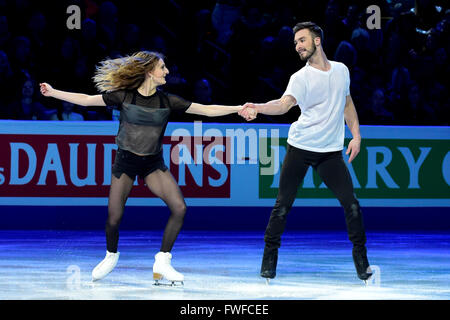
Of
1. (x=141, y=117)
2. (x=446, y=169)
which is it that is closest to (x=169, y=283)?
(x=141, y=117)

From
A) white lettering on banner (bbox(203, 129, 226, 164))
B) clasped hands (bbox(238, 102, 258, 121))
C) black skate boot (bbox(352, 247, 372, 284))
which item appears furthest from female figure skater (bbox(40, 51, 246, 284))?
white lettering on banner (bbox(203, 129, 226, 164))

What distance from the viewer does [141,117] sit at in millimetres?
7441

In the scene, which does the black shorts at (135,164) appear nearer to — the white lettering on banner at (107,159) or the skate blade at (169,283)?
the skate blade at (169,283)

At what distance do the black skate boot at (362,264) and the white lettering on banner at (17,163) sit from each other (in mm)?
5650

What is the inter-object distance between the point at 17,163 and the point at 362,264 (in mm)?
5882

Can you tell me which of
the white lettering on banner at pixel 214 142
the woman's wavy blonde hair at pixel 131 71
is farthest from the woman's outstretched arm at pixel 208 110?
the white lettering on banner at pixel 214 142

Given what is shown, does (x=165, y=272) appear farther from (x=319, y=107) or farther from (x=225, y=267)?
(x=319, y=107)

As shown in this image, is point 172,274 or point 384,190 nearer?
point 172,274

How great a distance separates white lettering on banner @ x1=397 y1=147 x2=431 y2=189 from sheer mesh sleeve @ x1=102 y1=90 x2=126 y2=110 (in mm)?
5747

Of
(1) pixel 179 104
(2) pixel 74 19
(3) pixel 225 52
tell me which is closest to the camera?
(1) pixel 179 104

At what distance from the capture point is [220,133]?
470 inches
